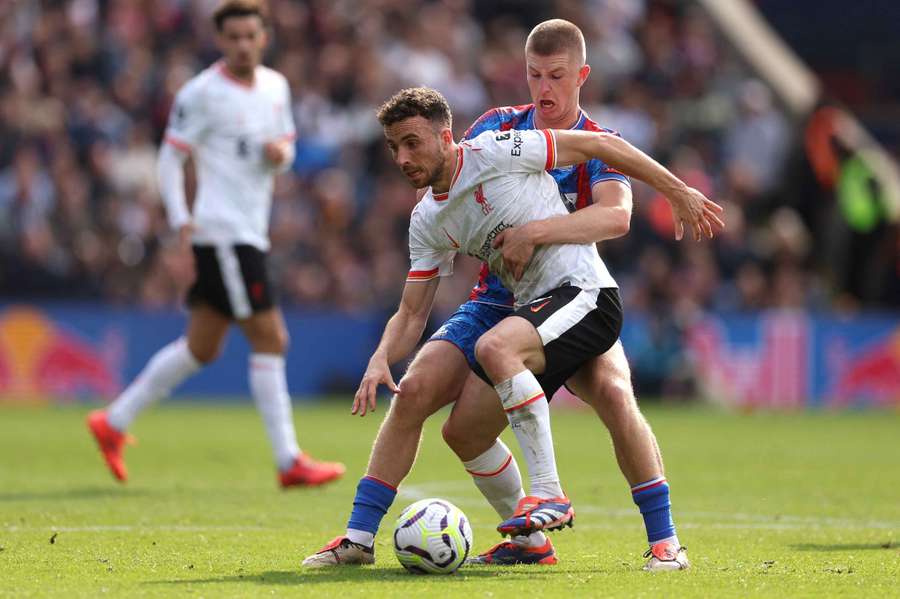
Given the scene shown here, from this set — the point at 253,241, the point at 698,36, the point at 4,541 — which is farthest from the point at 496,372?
the point at 698,36

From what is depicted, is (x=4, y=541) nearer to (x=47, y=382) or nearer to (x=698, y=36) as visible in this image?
(x=47, y=382)

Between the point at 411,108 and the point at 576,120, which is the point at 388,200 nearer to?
the point at 576,120

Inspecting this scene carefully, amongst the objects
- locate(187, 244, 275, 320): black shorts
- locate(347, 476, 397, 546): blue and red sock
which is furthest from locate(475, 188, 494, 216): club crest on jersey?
locate(187, 244, 275, 320): black shorts

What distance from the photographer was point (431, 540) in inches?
241

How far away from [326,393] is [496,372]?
516 inches

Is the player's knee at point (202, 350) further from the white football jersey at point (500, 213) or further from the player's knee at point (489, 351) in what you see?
the player's knee at point (489, 351)

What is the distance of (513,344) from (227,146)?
4.66 metres

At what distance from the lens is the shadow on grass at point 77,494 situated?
30.2 ft

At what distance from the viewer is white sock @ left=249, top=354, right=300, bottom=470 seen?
987cm

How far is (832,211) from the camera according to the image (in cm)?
2102

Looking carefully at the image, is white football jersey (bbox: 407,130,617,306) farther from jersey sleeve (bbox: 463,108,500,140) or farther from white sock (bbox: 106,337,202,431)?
white sock (bbox: 106,337,202,431)

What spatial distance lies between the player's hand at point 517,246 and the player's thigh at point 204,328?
421cm

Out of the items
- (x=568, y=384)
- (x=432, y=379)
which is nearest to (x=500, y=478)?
(x=568, y=384)

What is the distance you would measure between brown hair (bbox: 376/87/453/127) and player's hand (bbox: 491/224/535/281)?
55 cm
